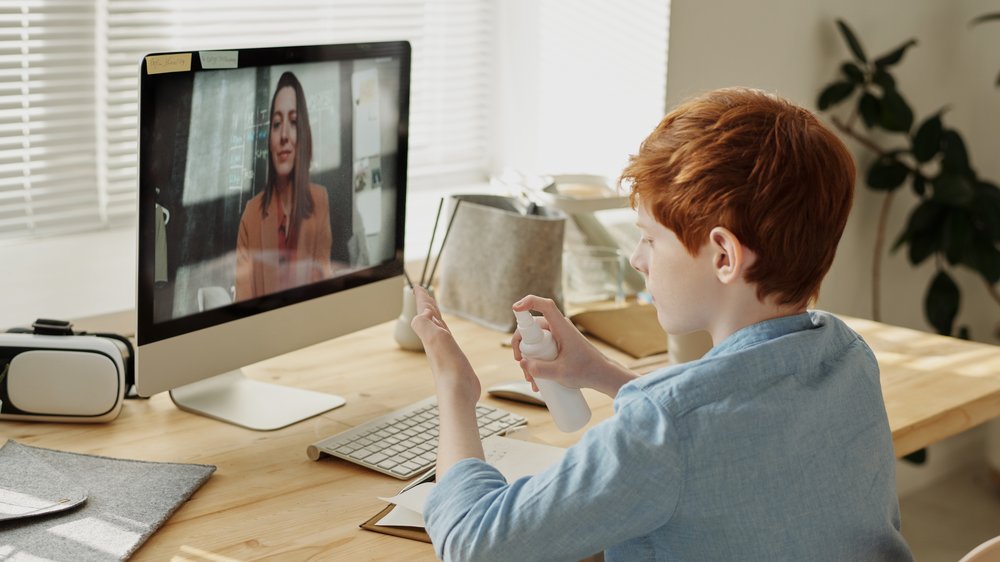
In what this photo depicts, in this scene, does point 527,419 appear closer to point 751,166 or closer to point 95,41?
point 751,166

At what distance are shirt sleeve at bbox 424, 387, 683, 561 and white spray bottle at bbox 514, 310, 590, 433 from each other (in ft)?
0.97

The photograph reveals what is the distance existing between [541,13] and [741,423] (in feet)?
5.86

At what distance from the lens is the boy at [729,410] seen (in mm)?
1012

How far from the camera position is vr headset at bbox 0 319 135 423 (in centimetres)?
155

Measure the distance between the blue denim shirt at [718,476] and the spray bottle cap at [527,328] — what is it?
0.27 m

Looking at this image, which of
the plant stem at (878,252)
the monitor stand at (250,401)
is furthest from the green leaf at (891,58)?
the monitor stand at (250,401)

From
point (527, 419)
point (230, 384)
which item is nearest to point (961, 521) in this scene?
point (527, 419)

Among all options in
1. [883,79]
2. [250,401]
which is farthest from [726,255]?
[883,79]

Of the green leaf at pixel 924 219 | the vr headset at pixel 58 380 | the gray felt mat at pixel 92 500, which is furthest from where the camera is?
the green leaf at pixel 924 219

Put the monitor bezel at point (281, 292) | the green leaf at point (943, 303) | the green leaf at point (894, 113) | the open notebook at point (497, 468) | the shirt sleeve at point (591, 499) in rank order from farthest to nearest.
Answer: the green leaf at point (943, 303)
the green leaf at point (894, 113)
the monitor bezel at point (281, 292)
the open notebook at point (497, 468)
the shirt sleeve at point (591, 499)

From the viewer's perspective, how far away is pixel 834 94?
2.80 meters

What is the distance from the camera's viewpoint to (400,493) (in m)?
1.38

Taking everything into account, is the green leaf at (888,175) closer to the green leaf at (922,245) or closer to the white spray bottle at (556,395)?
the green leaf at (922,245)

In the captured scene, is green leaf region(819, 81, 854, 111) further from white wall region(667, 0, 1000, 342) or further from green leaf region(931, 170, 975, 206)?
green leaf region(931, 170, 975, 206)
